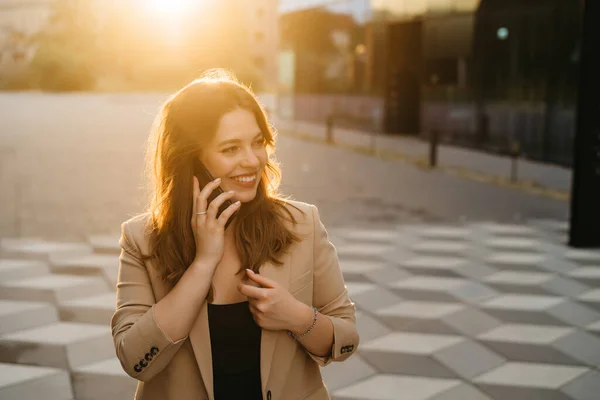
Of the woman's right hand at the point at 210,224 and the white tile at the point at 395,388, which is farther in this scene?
the white tile at the point at 395,388

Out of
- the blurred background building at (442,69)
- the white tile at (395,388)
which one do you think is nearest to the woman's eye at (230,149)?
the blurred background building at (442,69)

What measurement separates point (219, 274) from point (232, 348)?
0.78ft

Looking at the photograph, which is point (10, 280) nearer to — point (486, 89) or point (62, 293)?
point (62, 293)

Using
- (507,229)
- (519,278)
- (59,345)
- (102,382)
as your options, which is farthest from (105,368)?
(507,229)

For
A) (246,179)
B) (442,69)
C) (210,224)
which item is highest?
(442,69)

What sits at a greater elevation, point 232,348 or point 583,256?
point 232,348

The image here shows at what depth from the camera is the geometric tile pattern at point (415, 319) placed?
4.67 meters

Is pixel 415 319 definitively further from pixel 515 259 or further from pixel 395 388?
pixel 515 259

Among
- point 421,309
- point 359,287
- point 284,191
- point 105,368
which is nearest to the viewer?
point 105,368

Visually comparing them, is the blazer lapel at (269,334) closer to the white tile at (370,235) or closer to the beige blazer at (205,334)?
the beige blazer at (205,334)

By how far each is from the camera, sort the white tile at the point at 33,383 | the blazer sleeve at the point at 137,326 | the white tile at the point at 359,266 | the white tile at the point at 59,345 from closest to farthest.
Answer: the blazer sleeve at the point at 137,326 < the white tile at the point at 33,383 < the white tile at the point at 59,345 < the white tile at the point at 359,266

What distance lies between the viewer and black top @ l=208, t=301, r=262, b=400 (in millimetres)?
2328

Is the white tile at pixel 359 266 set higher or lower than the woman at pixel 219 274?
lower

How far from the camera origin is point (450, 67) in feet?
74.9
